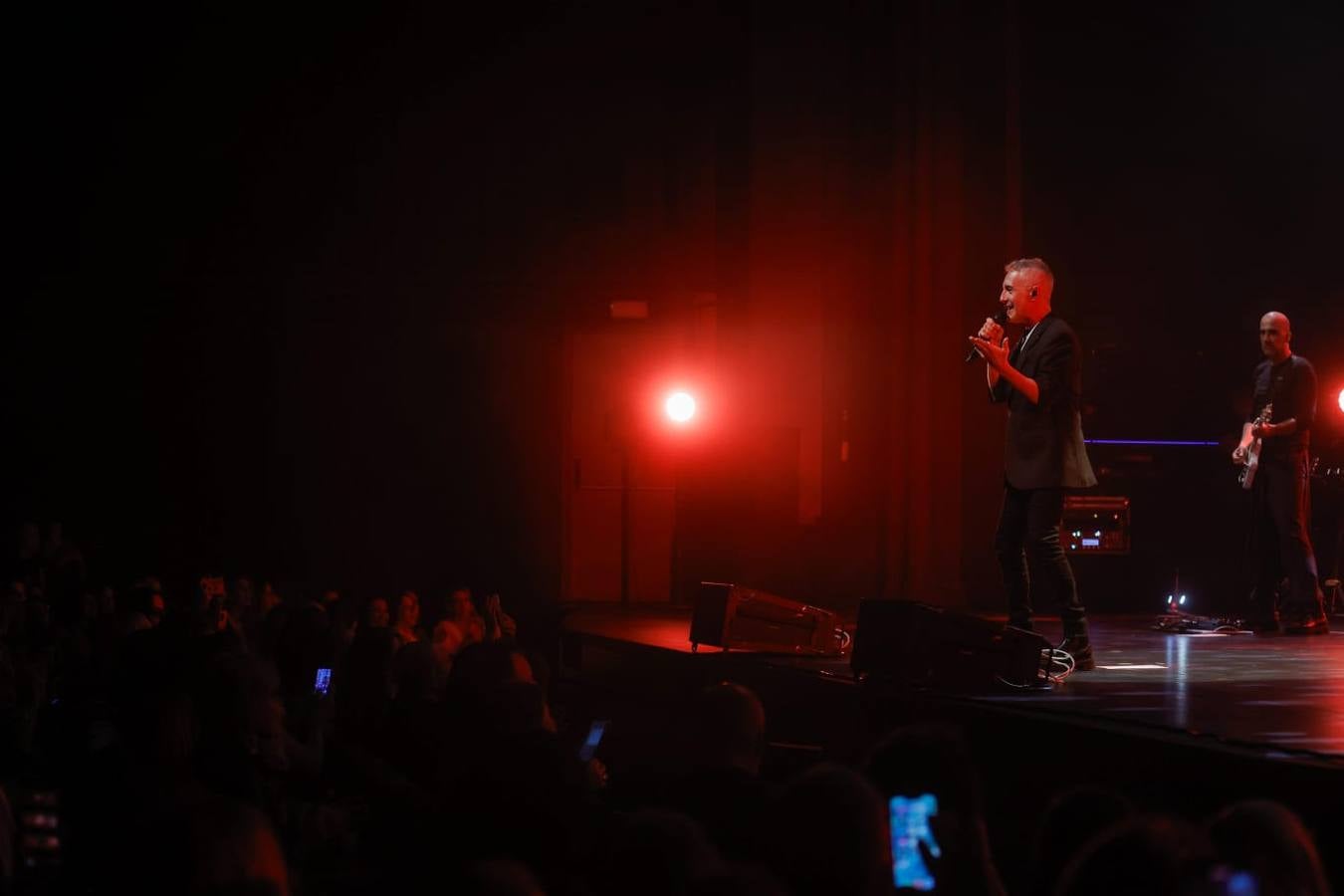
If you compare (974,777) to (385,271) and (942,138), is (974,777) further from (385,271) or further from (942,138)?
(385,271)

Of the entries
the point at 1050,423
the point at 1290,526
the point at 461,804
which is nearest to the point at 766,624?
the point at 1050,423

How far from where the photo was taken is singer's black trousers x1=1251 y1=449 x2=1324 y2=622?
7473mm

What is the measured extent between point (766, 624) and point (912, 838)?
3805 mm

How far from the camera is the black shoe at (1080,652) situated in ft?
18.5

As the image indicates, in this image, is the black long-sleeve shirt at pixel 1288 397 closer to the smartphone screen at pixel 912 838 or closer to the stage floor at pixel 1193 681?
the stage floor at pixel 1193 681

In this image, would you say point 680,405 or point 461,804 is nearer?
point 461,804

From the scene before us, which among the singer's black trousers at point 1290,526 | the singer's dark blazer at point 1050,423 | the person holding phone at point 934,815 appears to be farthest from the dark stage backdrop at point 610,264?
the person holding phone at point 934,815

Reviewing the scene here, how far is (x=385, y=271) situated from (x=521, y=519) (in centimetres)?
210

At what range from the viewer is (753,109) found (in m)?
9.36

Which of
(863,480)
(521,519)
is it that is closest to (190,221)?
(521,519)

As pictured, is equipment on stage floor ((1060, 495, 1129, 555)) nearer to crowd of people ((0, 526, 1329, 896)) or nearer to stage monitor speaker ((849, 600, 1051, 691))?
stage monitor speaker ((849, 600, 1051, 691))

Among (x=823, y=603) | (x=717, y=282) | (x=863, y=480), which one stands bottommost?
(x=823, y=603)

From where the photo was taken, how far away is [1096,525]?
887cm

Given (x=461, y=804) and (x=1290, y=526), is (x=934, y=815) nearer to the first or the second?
(x=461, y=804)
